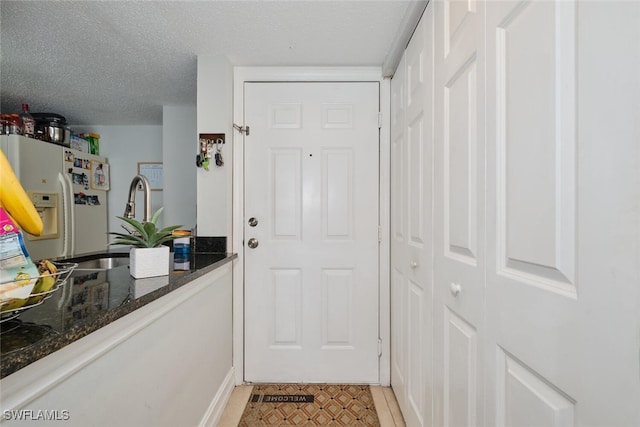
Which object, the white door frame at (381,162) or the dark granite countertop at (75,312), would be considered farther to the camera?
the white door frame at (381,162)

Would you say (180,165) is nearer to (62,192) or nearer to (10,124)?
(62,192)

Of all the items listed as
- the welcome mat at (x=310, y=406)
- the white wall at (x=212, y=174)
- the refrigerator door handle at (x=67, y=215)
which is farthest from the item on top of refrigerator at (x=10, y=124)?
the welcome mat at (x=310, y=406)

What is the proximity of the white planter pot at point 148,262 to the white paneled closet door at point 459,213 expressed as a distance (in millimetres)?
1063

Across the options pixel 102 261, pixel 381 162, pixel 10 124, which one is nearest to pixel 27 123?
pixel 10 124

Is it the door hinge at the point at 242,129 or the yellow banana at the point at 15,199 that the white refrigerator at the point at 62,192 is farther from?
the yellow banana at the point at 15,199

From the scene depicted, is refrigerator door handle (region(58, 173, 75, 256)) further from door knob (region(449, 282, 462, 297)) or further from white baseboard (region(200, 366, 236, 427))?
door knob (region(449, 282, 462, 297))

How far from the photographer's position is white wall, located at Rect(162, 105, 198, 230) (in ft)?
8.54

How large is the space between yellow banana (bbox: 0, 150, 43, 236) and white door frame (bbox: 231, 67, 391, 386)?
1171 millimetres

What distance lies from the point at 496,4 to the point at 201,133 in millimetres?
1593

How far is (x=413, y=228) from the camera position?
1.40 meters

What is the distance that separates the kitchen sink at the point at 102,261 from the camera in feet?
5.16

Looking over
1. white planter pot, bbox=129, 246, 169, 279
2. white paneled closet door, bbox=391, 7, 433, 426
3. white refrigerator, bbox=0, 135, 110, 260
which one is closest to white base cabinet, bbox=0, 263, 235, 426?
white planter pot, bbox=129, 246, 169, 279

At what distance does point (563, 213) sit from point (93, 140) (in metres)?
3.93

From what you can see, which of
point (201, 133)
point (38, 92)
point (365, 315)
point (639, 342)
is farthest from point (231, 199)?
point (38, 92)
